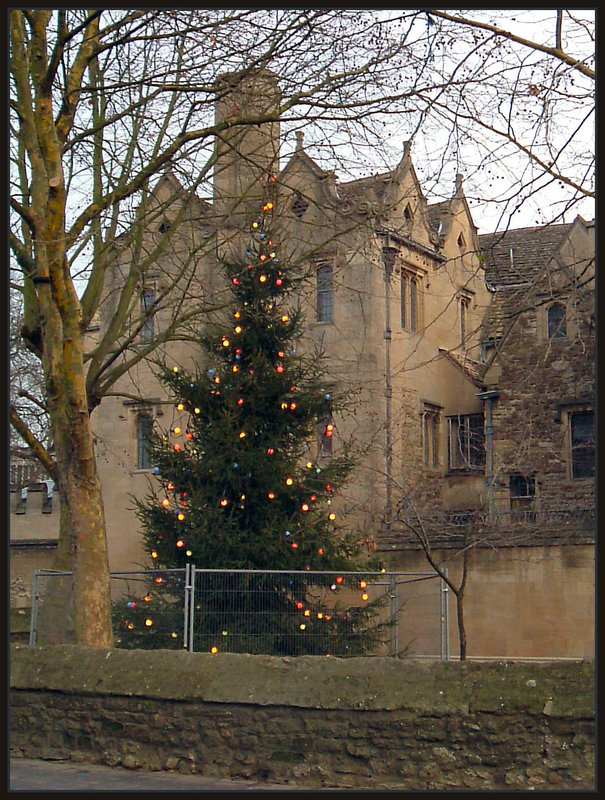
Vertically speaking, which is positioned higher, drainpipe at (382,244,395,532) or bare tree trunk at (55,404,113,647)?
drainpipe at (382,244,395,532)

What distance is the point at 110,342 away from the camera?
17.9m

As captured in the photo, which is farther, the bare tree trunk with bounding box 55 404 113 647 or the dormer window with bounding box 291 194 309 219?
the dormer window with bounding box 291 194 309 219

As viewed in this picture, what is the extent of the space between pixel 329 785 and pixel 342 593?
8769 mm

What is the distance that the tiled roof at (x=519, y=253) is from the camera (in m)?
10.8

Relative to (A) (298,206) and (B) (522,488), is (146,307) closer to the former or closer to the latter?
(A) (298,206)

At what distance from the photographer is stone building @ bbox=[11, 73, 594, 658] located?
17812mm

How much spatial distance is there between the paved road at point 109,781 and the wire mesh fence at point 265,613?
5005 mm

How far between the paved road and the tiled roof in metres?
5.46

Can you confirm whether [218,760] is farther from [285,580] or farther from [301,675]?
[285,580]

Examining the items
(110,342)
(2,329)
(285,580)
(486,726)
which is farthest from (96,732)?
(110,342)

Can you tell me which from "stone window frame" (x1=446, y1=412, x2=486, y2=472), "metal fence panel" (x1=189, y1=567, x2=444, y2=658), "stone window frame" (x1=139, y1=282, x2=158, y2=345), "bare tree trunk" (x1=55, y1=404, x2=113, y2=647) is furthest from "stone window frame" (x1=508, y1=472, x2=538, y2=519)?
"bare tree trunk" (x1=55, y1=404, x2=113, y2=647)

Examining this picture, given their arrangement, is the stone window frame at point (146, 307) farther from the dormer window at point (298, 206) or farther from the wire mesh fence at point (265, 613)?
the wire mesh fence at point (265, 613)

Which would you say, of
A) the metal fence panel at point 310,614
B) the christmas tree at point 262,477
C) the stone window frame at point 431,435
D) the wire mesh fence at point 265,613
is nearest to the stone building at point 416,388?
the stone window frame at point 431,435

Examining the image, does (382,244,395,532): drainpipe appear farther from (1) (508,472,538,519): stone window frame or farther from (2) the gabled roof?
(1) (508,472,538,519): stone window frame
